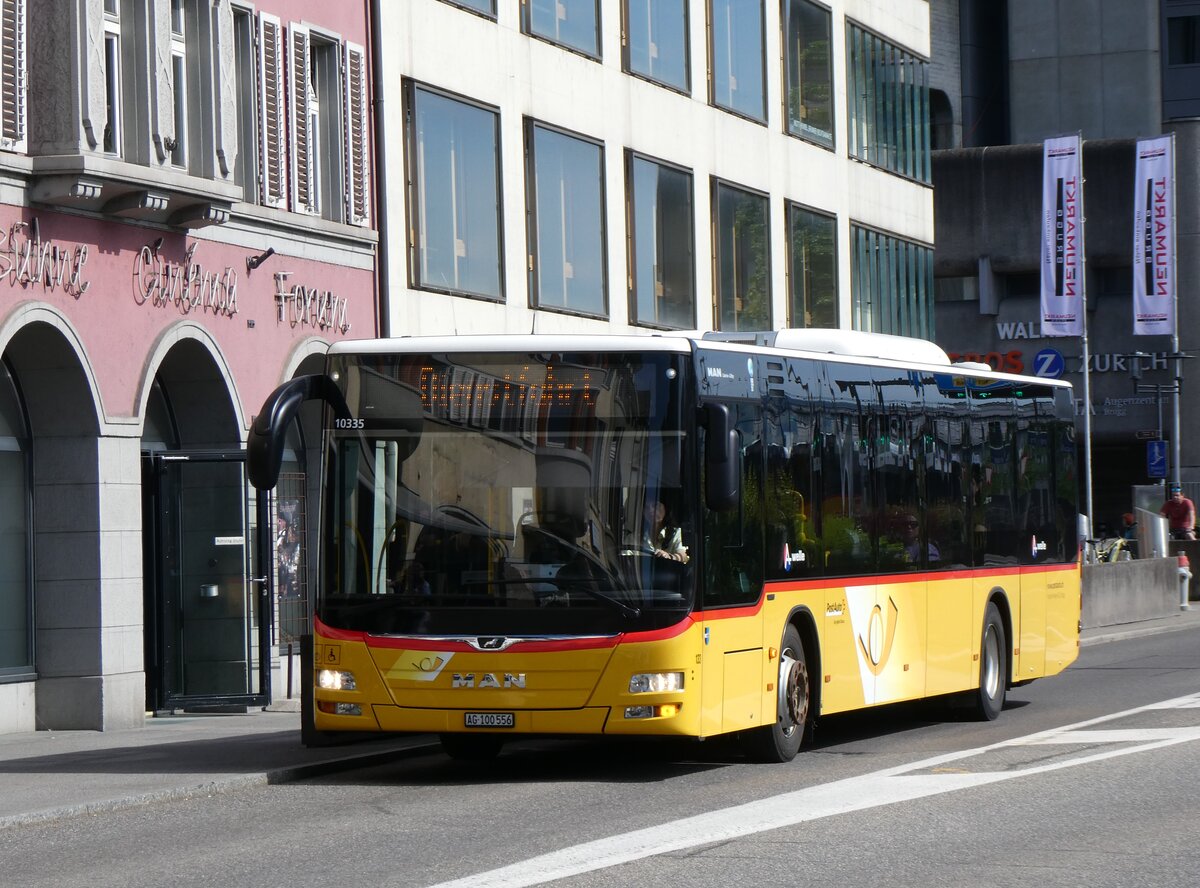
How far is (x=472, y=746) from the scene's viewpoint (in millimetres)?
15188

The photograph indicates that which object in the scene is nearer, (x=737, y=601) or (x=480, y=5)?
(x=737, y=601)

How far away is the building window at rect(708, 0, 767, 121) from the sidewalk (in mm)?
15241

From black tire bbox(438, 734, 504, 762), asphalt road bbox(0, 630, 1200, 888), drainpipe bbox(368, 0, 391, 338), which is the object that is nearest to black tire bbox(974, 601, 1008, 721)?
asphalt road bbox(0, 630, 1200, 888)

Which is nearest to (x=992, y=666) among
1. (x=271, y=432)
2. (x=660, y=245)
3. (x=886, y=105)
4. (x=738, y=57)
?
(x=271, y=432)

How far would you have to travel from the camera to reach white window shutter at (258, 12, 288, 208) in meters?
21.6

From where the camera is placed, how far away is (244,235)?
2122cm

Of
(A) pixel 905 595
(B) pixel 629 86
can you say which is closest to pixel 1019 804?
(A) pixel 905 595

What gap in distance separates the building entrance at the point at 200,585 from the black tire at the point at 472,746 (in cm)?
549

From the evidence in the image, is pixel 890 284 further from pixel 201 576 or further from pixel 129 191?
pixel 129 191

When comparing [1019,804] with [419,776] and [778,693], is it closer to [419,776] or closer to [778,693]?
[778,693]

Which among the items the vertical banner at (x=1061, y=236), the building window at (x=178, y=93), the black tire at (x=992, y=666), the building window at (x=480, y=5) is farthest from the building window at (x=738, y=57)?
the vertical banner at (x=1061, y=236)

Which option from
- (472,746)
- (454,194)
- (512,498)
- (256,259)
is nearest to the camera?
(512,498)

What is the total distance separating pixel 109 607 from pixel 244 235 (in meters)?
4.16

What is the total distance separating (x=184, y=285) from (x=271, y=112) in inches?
99.9
